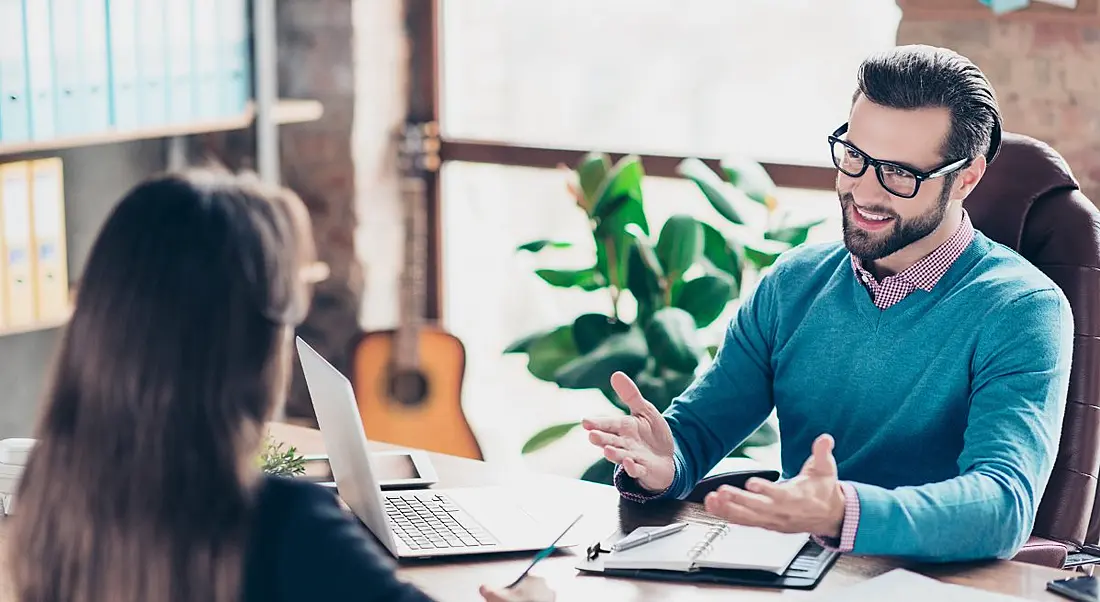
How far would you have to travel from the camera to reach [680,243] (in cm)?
277

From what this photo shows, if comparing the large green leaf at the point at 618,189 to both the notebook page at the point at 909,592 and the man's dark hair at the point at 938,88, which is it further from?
the notebook page at the point at 909,592

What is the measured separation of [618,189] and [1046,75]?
34.9 inches

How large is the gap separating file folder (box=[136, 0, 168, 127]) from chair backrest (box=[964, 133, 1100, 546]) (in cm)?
176

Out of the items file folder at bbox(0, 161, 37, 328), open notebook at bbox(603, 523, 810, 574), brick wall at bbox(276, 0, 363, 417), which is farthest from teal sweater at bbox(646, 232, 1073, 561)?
brick wall at bbox(276, 0, 363, 417)

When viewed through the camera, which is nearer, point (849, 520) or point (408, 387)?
point (849, 520)

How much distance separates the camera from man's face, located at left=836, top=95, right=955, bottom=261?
6.01 ft

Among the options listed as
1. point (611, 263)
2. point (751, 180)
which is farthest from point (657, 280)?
point (751, 180)

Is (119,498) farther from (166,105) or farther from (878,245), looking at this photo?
(166,105)

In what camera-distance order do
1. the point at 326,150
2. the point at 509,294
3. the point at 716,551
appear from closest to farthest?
1. the point at 716,551
2. the point at 326,150
3. the point at 509,294

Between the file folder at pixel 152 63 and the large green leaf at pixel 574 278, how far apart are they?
91 centimetres

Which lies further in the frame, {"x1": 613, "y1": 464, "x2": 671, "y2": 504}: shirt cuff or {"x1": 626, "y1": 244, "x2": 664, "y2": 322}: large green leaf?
{"x1": 626, "y1": 244, "x2": 664, "y2": 322}: large green leaf

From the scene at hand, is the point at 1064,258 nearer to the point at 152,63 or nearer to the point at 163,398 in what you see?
the point at 163,398

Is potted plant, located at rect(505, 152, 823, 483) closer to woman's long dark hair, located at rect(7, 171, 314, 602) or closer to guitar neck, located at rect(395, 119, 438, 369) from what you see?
guitar neck, located at rect(395, 119, 438, 369)

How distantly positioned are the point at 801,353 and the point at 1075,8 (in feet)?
3.68
